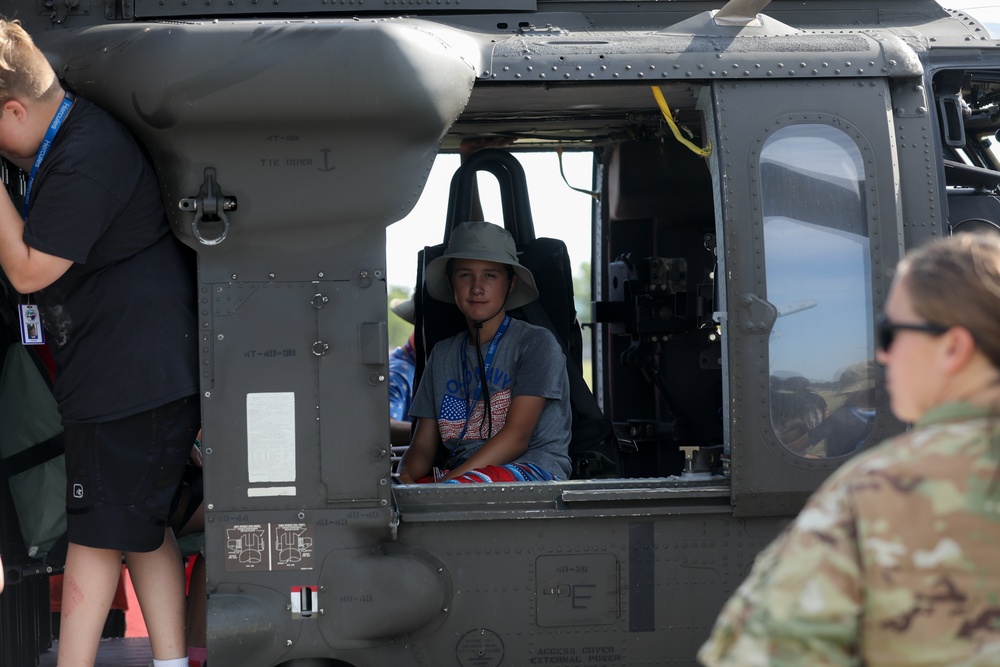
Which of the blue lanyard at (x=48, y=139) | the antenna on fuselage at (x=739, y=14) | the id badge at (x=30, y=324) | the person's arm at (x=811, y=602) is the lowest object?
the person's arm at (x=811, y=602)

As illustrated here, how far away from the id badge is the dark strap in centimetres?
46

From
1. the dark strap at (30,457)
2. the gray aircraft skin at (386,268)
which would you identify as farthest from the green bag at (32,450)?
the gray aircraft skin at (386,268)

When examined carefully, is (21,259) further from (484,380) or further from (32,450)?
(484,380)

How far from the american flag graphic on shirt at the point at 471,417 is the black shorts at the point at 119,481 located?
4.16ft

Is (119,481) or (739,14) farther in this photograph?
(739,14)

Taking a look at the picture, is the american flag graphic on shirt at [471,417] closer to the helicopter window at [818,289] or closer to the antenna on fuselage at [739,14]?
the helicopter window at [818,289]

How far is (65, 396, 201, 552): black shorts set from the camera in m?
3.30

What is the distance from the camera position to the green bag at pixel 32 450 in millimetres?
3787

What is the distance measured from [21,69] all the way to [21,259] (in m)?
0.55

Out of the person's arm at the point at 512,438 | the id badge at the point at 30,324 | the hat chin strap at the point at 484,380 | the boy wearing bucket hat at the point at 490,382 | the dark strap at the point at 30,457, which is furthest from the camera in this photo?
the hat chin strap at the point at 484,380

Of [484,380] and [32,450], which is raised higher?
[484,380]

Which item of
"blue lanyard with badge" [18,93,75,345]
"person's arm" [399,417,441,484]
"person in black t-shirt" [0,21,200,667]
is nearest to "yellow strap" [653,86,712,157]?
"person's arm" [399,417,441,484]

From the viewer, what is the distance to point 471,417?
4332mm

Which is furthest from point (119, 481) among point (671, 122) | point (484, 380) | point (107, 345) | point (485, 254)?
point (671, 122)
